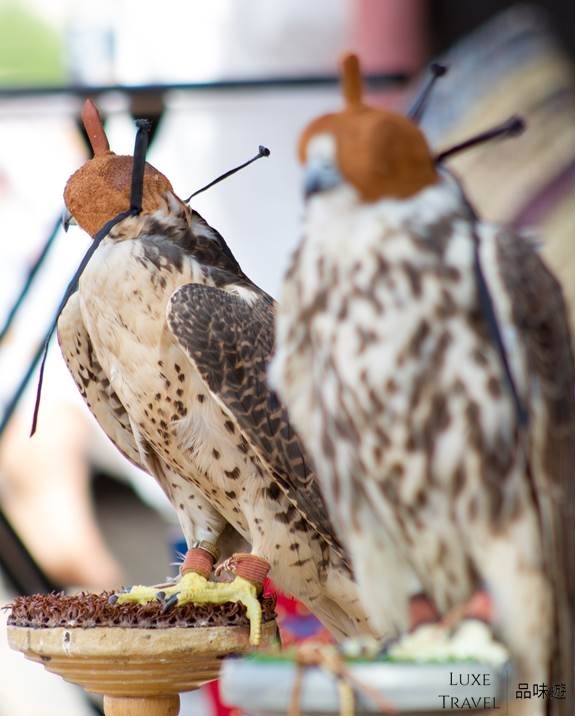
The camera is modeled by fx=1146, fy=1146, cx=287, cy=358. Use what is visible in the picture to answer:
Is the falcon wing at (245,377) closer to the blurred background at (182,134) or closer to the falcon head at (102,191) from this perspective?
the falcon head at (102,191)

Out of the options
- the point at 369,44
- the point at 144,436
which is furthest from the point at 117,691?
the point at 369,44

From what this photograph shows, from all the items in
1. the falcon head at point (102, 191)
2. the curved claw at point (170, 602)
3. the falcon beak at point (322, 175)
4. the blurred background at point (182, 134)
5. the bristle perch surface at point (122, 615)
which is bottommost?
the bristle perch surface at point (122, 615)

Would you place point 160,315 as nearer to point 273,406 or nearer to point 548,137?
point 273,406

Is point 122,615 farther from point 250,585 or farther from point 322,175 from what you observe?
point 322,175

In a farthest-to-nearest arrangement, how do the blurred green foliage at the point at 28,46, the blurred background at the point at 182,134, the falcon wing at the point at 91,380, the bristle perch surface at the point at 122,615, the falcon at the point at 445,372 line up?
the blurred green foliage at the point at 28,46
the blurred background at the point at 182,134
the falcon wing at the point at 91,380
the bristle perch surface at the point at 122,615
the falcon at the point at 445,372

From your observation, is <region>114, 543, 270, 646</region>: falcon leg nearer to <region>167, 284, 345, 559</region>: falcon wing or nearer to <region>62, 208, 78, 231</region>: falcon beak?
<region>167, 284, 345, 559</region>: falcon wing

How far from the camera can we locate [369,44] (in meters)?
2.62

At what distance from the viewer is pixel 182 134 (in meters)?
2.73

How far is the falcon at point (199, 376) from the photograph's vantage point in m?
1.25

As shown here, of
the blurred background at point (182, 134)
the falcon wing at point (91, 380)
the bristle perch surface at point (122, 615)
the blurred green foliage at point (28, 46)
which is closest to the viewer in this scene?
the bristle perch surface at point (122, 615)

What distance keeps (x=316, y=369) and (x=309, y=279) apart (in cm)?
7

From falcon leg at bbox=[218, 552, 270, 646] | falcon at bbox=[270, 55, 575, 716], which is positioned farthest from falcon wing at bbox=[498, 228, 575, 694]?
falcon leg at bbox=[218, 552, 270, 646]

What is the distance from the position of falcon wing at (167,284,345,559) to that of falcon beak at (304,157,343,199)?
0.40 meters

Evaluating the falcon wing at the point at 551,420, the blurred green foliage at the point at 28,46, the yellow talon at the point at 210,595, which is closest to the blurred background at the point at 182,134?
the blurred green foliage at the point at 28,46
